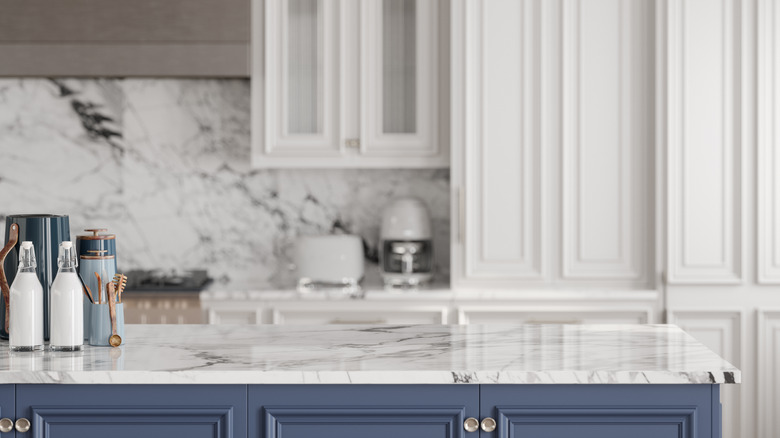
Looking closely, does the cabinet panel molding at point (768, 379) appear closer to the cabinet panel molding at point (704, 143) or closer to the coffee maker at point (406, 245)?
the cabinet panel molding at point (704, 143)

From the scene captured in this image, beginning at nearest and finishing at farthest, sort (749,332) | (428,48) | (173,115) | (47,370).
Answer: (47,370), (749,332), (428,48), (173,115)

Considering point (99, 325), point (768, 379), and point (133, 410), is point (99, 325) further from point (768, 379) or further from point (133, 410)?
point (768, 379)

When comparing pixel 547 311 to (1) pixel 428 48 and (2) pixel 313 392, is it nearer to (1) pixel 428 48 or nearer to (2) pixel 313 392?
(1) pixel 428 48

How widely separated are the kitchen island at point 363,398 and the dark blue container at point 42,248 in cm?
21

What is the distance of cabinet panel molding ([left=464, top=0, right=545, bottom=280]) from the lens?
10.6 ft

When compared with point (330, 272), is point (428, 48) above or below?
above

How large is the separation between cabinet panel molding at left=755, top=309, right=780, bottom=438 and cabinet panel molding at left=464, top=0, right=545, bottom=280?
91 centimetres

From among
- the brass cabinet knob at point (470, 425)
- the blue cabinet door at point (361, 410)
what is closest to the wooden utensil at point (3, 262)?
the blue cabinet door at point (361, 410)

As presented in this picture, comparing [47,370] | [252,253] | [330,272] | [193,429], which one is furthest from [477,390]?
[252,253]

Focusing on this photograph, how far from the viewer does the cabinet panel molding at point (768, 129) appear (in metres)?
3.10

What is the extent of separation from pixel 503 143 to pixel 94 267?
1.87 m

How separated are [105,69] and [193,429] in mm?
2157

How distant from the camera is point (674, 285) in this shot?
3178 mm

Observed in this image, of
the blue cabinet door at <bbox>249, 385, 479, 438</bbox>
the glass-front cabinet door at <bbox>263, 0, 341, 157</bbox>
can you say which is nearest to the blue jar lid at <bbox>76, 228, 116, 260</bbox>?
the blue cabinet door at <bbox>249, 385, 479, 438</bbox>
